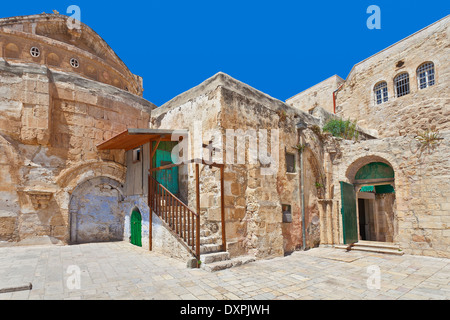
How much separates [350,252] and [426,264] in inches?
74.0

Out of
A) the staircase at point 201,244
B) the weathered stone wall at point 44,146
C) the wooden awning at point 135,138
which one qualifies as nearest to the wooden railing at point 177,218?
the staircase at point 201,244

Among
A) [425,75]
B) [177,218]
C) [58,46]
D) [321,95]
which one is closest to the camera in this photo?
[177,218]

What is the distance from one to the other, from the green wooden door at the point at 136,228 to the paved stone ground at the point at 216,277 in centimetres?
96

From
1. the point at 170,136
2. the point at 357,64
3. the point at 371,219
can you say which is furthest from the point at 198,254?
the point at 357,64

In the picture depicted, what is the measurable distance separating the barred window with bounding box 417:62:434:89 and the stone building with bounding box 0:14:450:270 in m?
5.07

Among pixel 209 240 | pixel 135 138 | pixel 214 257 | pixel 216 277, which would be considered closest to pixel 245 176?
pixel 209 240

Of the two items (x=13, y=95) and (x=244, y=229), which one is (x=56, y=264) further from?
(x=13, y=95)

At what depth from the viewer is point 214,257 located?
17.5ft

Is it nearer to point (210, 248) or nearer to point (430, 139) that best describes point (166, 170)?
point (210, 248)

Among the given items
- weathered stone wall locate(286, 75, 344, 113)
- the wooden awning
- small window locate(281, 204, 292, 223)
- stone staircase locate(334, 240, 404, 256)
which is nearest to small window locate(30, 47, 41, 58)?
the wooden awning

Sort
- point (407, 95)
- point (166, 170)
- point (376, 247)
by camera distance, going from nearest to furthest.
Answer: point (166, 170), point (376, 247), point (407, 95)

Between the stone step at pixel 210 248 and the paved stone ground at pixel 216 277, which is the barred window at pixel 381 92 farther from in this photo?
the stone step at pixel 210 248

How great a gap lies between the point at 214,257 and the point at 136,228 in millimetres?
3358

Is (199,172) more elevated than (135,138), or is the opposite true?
(135,138)
